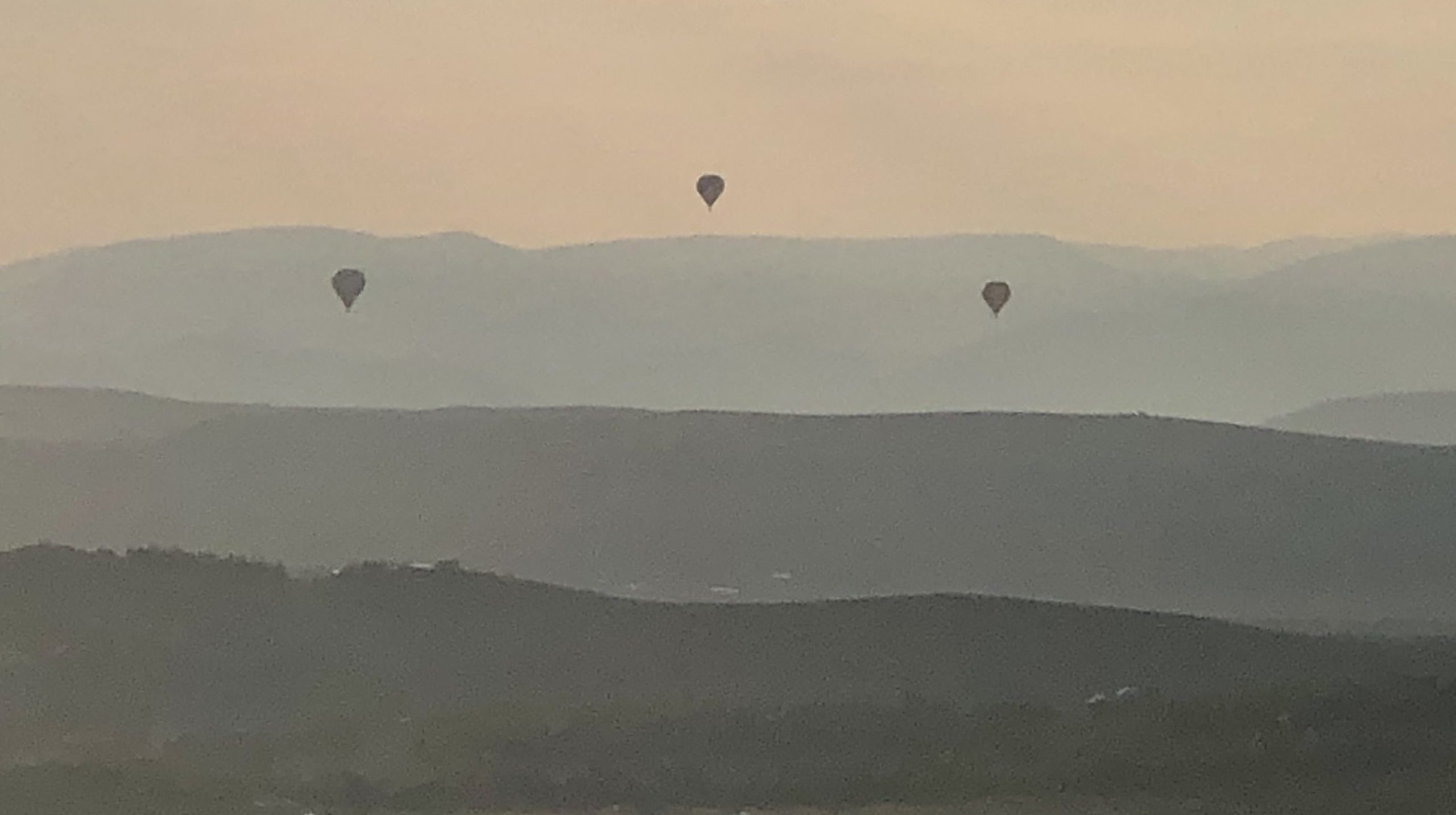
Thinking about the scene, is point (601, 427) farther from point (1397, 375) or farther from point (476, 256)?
point (1397, 375)

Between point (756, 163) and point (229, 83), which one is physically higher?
point (229, 83)

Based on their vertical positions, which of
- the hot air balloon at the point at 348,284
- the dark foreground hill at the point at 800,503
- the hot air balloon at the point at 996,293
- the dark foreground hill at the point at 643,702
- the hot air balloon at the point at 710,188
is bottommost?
the dark foreground hill at the point at 643,702

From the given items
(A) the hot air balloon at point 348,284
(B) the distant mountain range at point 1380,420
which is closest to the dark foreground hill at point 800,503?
(B) the distant mountain range at point 1380,420

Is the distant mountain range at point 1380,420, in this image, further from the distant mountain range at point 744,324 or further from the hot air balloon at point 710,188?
the hot air balloon at point 710,188

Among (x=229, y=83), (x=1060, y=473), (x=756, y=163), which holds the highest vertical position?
(x=229, y=83)

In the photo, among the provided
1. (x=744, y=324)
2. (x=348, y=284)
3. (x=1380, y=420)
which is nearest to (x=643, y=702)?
(x=744, y=324)

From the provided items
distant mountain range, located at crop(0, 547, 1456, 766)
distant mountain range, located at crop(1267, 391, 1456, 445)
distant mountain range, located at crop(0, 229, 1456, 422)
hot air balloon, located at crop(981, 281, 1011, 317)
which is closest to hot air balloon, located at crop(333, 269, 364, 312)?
distant mountain range, located at crop(0, 229, 1456, 422)

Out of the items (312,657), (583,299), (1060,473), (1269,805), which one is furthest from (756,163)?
(1269,805)
